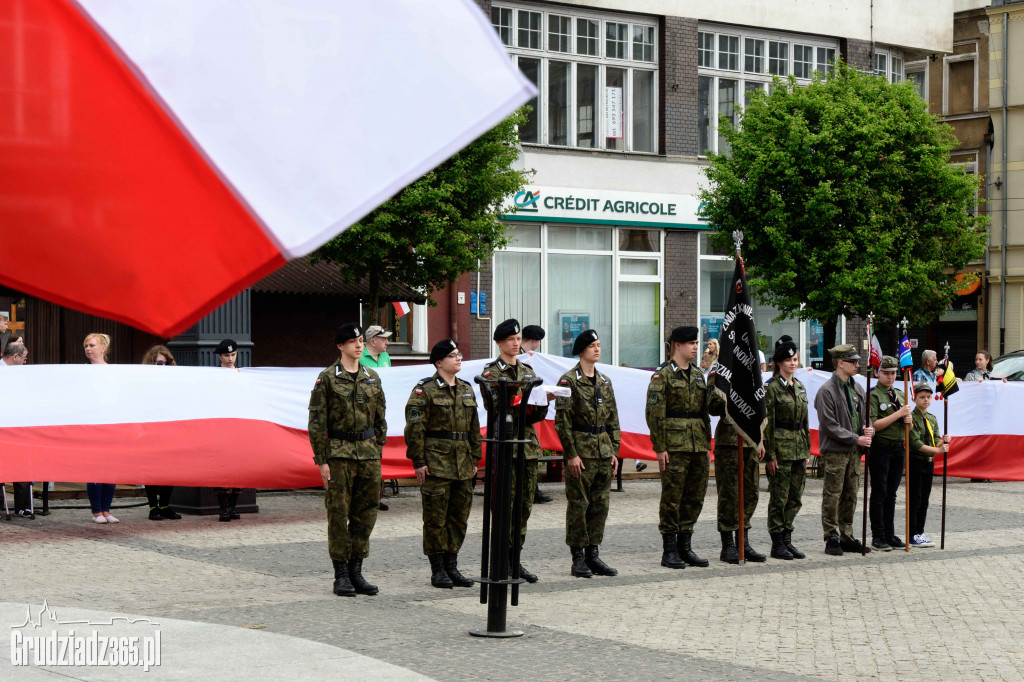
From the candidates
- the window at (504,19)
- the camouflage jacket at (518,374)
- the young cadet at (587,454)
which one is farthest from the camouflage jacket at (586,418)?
the window at (504,19)

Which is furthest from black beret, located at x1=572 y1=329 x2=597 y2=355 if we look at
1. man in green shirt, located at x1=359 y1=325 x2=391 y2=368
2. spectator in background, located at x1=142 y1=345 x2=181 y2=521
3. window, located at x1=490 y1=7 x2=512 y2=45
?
window, located at x1=490 y1=7 x2=512 y2=45

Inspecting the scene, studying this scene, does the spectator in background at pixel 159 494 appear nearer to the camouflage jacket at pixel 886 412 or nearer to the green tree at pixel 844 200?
the camouflage jacket at pixel 886 412

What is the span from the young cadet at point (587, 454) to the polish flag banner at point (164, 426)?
1.53m

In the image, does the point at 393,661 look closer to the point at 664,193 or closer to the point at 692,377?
the point at 692,377

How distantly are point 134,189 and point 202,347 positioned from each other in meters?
18.1

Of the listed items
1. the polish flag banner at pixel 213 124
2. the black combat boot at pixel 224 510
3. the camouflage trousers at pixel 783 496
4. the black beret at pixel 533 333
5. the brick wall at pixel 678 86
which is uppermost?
the brick wall at pixel 678 86

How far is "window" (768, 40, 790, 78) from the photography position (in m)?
32.2

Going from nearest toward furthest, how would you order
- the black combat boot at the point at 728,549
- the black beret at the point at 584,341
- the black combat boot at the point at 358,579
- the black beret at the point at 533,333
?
the black combat boot at the point at 358,579 < the black beret at the point at 584,341 < the black combat boot at the point at 728,549 < the black beret at the point at 533,333

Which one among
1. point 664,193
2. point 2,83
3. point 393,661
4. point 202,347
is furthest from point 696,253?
→ point 2,83

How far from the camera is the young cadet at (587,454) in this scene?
1116 centimetres

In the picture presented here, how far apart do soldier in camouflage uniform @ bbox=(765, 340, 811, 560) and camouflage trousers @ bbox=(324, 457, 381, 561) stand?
153 inches

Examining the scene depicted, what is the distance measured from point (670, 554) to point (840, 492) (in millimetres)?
1908

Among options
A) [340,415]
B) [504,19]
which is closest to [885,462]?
[340,415]

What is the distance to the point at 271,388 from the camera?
14.8 m
